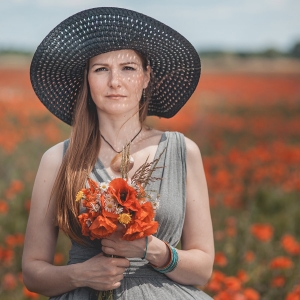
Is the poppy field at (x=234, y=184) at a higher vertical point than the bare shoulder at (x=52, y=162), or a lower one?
lower

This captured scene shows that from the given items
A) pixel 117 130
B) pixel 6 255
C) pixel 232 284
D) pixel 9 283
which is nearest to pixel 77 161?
pixel 117 130

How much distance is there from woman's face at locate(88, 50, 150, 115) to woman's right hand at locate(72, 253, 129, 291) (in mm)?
598

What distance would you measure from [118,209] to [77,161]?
0.52 metres

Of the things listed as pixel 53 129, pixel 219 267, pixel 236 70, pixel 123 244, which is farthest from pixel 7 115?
pixel 236 70

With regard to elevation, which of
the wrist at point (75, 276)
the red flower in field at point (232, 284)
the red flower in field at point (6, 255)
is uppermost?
the wrist at point (75, 276)

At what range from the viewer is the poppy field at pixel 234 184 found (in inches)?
152

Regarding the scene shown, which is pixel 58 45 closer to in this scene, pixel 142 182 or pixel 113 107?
pixel 113 107

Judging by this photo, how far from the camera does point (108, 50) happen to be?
2.41 meters

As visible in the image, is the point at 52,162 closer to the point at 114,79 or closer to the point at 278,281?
the point at 114,79

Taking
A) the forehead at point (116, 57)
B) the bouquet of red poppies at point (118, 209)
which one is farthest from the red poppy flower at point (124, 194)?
the forehead at point (116, 57)

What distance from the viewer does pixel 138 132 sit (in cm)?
257

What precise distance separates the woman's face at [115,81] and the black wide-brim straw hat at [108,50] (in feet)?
0.12

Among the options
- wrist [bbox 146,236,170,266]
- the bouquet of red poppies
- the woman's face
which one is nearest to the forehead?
the woman's face

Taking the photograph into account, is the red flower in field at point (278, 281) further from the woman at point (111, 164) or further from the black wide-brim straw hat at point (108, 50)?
the black wide-brim straw hat at point (108, 50)
